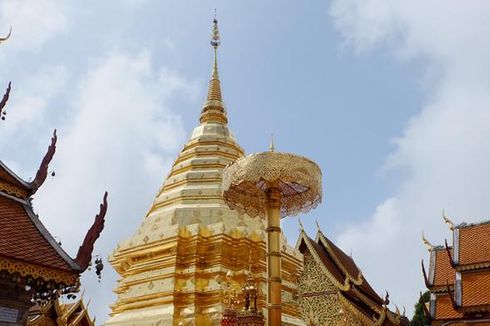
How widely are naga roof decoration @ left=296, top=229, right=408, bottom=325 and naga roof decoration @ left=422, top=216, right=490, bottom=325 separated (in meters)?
1.83

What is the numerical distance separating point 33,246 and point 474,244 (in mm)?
9759

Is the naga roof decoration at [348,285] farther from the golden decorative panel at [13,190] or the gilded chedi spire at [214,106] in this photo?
the golden decorative panel at [13,190]

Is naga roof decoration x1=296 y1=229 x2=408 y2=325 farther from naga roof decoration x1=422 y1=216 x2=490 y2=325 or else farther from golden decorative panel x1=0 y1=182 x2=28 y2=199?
golden decorative panel x1=0 y1=182 x2=28 y2=199

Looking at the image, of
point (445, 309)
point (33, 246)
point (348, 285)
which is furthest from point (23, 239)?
point (348, 285)

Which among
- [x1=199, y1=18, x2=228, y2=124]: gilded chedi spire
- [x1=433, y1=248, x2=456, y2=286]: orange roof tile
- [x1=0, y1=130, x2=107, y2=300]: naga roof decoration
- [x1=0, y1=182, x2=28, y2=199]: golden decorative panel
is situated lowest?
[x1=0, y1=130, x2=107, y2=300]: naga roof decoration

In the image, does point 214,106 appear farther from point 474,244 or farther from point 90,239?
point 90,239

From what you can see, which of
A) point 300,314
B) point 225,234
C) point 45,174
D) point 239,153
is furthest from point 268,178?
point 239,153

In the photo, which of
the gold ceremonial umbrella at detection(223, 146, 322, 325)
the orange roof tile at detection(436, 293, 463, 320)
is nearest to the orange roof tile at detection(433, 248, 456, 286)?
the orange roof tile at detection(436, 293, 463, 320)

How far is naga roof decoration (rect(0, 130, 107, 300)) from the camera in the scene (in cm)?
574

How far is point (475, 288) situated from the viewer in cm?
1147

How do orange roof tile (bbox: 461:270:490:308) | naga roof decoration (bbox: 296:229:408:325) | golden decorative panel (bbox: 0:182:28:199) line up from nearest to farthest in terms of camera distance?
golden decorative panel (bbox: 0:182:28:199) → orange roof tile (bbox: 461:270:490:308) → naga roof decoration (bbox: 296:229:408:325)

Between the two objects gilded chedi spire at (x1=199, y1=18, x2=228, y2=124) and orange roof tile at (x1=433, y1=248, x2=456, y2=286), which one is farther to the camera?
gilded chedi spire at (x1=199, y1=18, x2=228, y2=124)

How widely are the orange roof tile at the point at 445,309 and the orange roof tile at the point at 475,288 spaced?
0.53m

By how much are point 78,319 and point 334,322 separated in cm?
663
